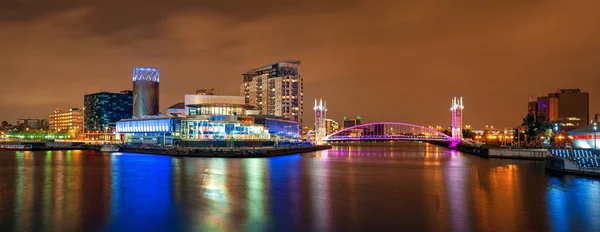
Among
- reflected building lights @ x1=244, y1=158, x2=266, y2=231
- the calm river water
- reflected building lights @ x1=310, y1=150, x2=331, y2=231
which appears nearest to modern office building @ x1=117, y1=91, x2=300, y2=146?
reflected building lights @ x1=244, y1=158, x2=266, y2=231

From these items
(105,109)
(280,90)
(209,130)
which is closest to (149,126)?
(209,130)

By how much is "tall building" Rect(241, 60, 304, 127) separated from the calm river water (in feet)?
354

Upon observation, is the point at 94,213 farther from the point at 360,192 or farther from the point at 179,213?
the point at 360,192

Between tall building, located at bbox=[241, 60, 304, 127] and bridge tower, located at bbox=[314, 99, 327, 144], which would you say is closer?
bridge tower, located at bbox=[314, 99, 327, 144]

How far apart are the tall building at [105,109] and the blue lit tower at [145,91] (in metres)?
50.4

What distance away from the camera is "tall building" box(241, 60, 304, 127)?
146250 millimetres

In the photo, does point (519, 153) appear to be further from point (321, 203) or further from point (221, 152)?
point (321, 203)

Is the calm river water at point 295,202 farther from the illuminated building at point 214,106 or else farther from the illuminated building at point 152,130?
the illuminated building at point 214,106

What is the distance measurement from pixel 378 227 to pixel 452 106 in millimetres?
98917

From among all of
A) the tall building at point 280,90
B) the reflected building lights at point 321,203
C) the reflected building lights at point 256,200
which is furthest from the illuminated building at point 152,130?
the reflected building lights at point 321,203

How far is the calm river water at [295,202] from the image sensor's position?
1938 cm

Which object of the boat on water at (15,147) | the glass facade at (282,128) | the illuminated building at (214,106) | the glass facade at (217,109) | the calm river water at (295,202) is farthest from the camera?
the glass facade at (282,128)

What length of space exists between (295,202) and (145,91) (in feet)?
383

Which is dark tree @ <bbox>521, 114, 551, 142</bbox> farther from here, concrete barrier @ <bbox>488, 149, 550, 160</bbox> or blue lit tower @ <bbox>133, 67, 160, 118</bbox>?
blue lit tower @ <bbox>133, 67, 160, 118</bbox>
